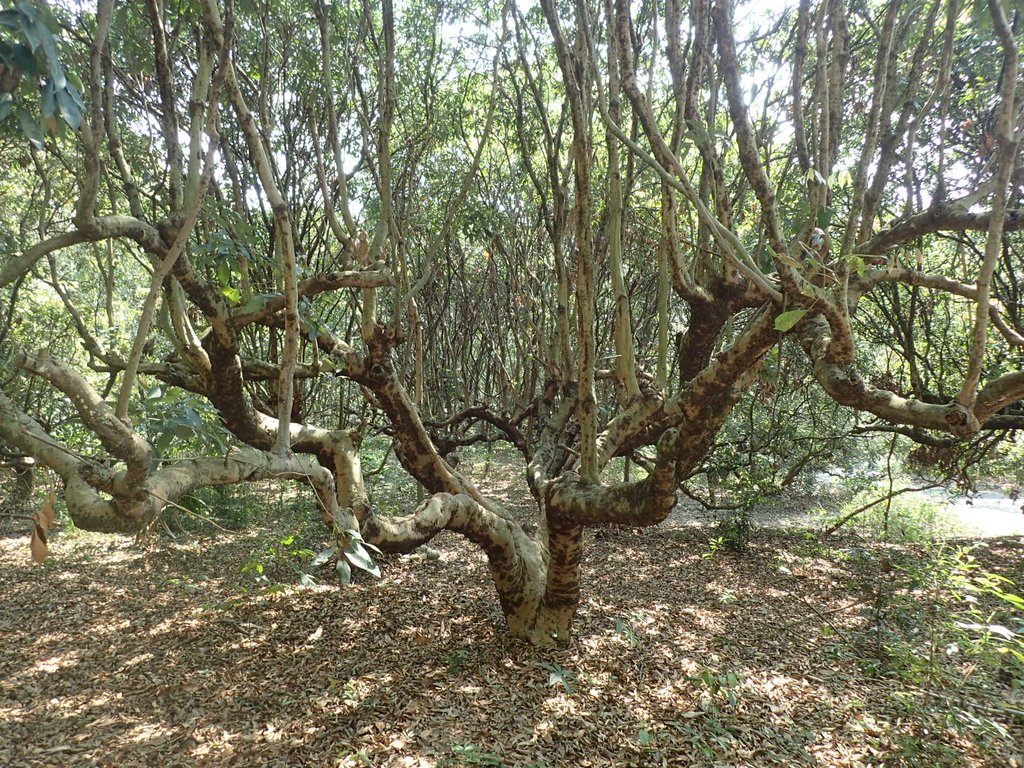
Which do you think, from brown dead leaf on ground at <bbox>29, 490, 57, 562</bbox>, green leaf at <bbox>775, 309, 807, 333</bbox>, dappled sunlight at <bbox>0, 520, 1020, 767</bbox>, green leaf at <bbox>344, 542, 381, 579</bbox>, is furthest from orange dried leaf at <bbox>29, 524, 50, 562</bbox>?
green leaf at <bbox>775, 309, 807, 333</bbox>

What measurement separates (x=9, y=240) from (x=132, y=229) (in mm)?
5137

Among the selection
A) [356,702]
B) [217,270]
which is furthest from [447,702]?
[217,270]

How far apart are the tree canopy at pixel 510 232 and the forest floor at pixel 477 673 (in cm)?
82

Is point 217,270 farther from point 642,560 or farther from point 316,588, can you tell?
point 642,560

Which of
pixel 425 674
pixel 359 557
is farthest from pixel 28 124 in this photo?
pixel 425 674

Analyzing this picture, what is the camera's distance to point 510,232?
888cm

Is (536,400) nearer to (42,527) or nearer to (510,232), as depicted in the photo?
(510,232)

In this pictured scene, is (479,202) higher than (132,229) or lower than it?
higher

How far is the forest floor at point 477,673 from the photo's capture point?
10.4ft

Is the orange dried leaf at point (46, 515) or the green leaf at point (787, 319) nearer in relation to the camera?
the orange dried leaf at point (46, 515)

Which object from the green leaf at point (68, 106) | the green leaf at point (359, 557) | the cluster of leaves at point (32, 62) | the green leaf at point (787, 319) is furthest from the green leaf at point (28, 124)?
the green leaf at point (787, 319)

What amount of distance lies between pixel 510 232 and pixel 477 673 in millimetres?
6646

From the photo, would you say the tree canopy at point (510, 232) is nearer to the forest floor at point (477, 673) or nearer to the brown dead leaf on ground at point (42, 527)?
the brown dead leaf on ground at point (42, 527)

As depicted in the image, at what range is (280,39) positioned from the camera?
575 centimetres
